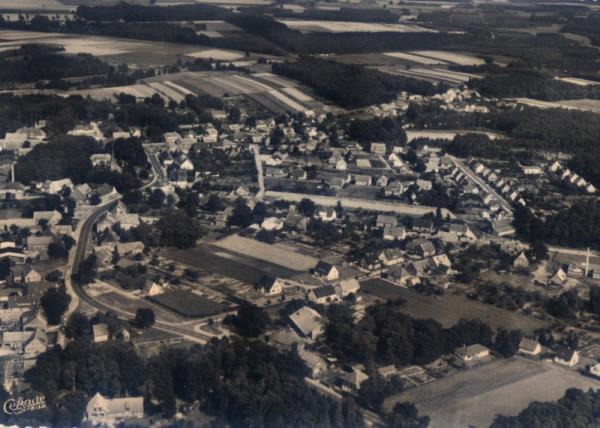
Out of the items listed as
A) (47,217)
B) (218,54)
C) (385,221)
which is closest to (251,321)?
(385,221)

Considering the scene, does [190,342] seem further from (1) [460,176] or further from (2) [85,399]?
(1) [460,176]

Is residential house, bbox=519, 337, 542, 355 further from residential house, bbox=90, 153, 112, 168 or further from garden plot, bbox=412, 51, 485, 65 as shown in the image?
garden plot, bbox=412, 51, 485, 65

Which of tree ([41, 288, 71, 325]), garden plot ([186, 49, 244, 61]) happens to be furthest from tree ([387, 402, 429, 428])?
garden plot ([186, 49, 244, 61])

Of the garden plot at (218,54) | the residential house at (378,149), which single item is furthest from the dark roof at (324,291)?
the garden plot at (218,54)

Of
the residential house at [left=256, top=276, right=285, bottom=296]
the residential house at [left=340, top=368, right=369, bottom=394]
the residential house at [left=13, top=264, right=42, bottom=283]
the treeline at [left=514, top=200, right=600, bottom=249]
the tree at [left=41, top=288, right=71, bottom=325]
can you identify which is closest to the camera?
the residential house at [left=340, top=368, right=369, bottom=394]

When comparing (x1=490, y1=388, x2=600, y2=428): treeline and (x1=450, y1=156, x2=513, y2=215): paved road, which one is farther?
(x1=450, y1=156, x2=513, y2=215): paved road

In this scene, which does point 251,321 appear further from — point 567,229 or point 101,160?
point 101,160

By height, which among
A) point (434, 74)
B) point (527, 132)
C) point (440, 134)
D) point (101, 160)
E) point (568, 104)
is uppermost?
point (434, 74)

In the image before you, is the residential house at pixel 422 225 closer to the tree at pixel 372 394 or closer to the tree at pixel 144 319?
the tree at pixel 144 319
